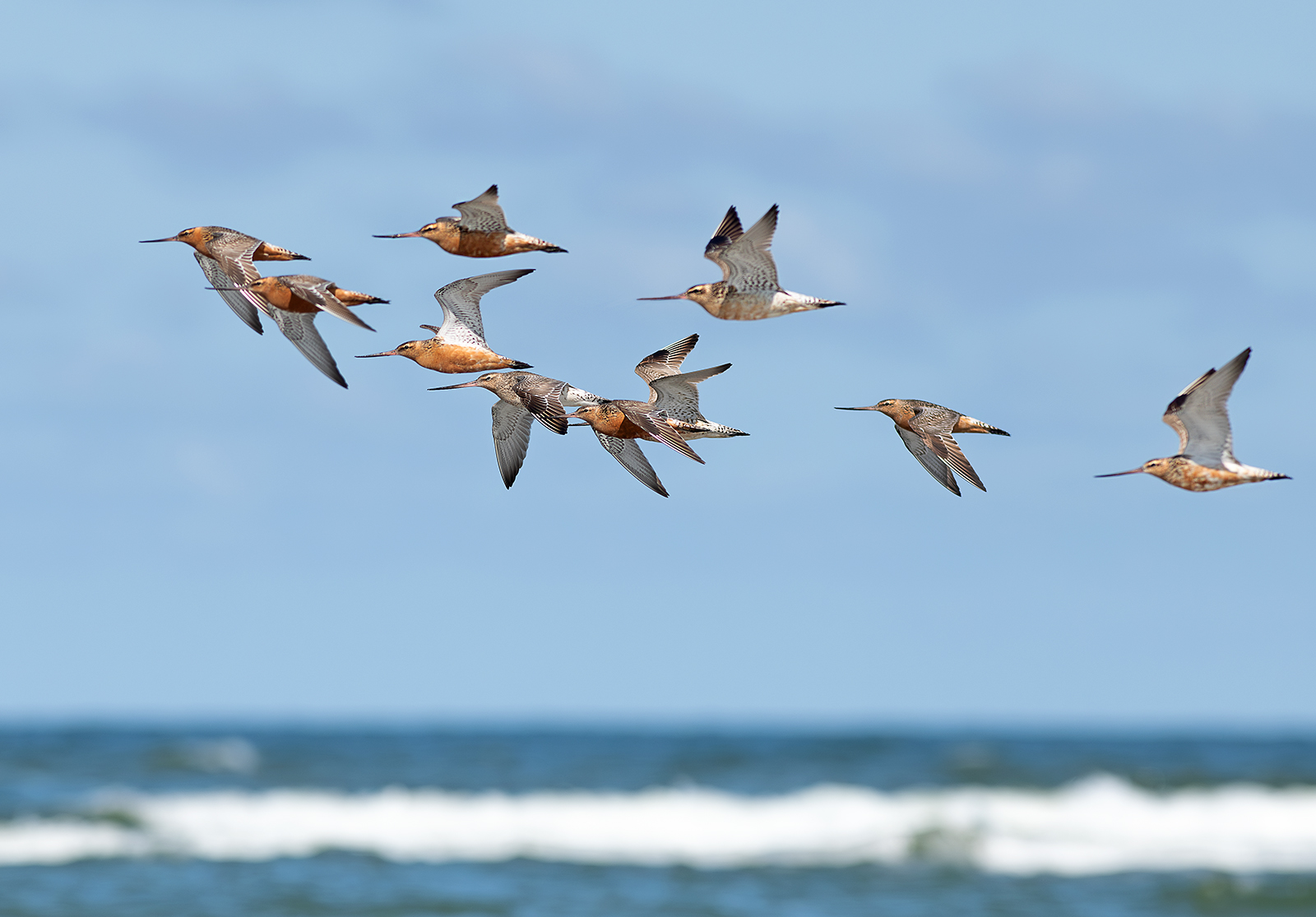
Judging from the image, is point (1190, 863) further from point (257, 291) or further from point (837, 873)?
point (257, 291)

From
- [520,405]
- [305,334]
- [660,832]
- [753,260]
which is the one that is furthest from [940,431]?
[660,832]

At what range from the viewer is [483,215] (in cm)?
898

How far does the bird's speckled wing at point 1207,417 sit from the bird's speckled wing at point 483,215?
3780 mm

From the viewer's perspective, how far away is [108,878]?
30.7 metres

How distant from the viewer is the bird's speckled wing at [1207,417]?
8398 mm

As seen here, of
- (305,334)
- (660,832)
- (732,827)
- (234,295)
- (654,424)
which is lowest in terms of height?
(660,832)

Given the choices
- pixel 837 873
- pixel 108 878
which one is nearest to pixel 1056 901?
pixel 837 873

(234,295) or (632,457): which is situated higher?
(234,295)

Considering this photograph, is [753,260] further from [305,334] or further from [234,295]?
[234,295]

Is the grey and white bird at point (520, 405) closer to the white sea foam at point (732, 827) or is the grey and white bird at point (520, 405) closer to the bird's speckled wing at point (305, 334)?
the bird's speckled wing at point (305, 334)

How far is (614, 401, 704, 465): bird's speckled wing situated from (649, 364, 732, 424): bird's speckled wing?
0.83 feet

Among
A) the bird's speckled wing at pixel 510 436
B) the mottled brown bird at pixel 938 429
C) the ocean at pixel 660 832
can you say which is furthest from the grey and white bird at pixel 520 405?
the ocean at pixel 660 832

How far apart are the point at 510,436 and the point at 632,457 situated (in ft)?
4.19

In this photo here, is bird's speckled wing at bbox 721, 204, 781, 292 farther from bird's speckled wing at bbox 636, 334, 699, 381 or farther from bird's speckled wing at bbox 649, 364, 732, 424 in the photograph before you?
bird's speckled wing at bbox 649, 364, 732, 424
